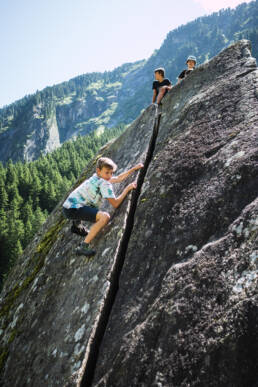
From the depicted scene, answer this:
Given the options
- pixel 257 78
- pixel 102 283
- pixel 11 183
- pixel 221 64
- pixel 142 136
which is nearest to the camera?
pixel 102 283

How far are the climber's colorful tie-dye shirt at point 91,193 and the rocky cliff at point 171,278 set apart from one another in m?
0.62

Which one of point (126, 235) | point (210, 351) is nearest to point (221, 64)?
point (126, 235)

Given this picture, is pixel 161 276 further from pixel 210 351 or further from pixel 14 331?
pixel 14 331

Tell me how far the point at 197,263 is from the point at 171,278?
0.51m

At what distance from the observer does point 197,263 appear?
427 cm

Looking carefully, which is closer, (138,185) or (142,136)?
(138,185)

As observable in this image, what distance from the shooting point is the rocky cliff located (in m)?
3.52

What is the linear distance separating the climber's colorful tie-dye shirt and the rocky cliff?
2.04ft

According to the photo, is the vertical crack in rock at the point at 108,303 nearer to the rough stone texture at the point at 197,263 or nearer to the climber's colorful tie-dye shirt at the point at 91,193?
the rough stone texture at the point at 197,263

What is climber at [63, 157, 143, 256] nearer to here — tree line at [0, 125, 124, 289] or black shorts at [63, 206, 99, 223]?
black shorts at [63, 206, 99, 223]

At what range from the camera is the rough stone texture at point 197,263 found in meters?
3.36

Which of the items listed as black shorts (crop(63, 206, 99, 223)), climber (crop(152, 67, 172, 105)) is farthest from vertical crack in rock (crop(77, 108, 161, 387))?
climber (crop(152, 67, 172, 105))

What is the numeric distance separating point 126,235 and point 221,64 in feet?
21.2

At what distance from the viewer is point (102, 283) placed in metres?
5.50
